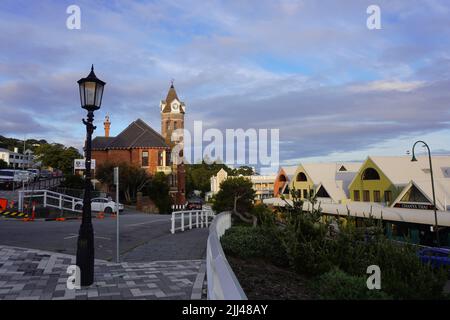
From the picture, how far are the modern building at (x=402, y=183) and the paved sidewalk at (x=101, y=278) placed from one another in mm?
26773

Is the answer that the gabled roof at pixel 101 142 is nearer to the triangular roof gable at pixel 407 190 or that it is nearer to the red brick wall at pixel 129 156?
the red brick wall at pixel 129 156

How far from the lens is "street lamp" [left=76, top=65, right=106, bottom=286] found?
7.08m

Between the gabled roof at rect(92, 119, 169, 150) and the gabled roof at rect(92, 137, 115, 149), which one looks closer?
the gabled roof at rect(92, 119, 169, 150)

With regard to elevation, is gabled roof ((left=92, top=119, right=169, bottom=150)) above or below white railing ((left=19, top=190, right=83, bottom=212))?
above

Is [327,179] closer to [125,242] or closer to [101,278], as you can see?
[125,242]

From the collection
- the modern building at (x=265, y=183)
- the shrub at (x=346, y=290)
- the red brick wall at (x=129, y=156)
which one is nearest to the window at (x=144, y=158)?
the red brick wall at (x=129, y=156)

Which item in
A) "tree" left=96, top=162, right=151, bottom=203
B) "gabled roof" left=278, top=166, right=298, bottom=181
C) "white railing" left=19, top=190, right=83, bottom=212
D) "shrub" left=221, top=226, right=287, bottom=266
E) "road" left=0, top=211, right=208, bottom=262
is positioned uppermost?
"gabled roof" left=278, top=166, right=298, bottom=181

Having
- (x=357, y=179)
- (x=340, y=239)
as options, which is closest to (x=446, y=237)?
(x=357, y=179)

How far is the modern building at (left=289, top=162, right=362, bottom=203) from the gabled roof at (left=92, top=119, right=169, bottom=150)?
752 inches

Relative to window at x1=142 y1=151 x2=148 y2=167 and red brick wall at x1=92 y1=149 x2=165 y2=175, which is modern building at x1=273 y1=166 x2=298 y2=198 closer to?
red brick wall at x1=92 y1=149 x2=165 y2=175

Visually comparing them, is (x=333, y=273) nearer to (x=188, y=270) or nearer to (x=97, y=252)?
(x=188, y=270)

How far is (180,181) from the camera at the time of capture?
51969mm

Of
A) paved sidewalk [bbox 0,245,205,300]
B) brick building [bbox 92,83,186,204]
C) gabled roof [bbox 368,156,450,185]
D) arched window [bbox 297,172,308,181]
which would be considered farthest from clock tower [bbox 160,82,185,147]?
paved sidewalk [bbox 0,245,205,300]
